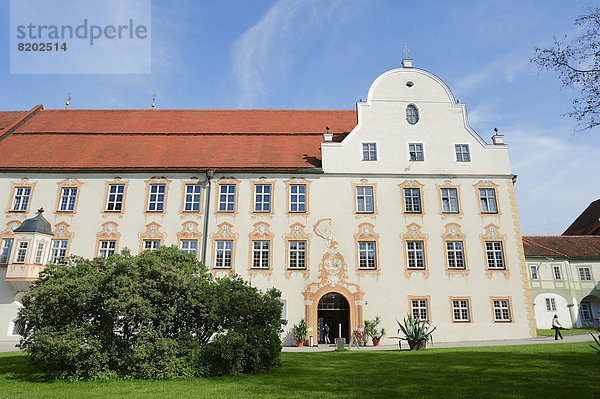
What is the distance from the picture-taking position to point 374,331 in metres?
21.7

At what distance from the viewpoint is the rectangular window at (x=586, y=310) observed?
1503 inches

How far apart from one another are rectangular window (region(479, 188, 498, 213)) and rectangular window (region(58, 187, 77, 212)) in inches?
963

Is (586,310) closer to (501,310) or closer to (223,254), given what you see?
(501,310)

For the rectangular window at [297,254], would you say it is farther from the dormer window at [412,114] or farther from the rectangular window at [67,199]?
the rectangular window at [67,199]

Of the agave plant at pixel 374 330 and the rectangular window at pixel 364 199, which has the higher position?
the rectangular window at pixel 364 199

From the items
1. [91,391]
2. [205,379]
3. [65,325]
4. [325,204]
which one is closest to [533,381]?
[205,379]

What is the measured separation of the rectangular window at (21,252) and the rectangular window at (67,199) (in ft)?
8.86

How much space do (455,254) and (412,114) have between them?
30.1 feet

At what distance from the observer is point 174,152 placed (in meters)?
26.3

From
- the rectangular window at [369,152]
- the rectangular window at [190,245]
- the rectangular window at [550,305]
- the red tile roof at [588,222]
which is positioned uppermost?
the red tile roof at [588,222]

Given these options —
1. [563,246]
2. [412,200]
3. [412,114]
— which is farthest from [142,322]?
[563,246]

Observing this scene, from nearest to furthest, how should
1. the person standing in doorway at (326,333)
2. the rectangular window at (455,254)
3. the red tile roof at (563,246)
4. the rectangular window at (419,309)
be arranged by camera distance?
the rectangular window at (419,309), the person standing in doorway at (326,333), the rectangular window at (455,254), the red tile roof at (563,246)

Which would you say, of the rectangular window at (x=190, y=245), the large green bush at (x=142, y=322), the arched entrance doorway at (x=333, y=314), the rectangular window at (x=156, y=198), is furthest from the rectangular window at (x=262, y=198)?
the large green bush at (x=142, y=322)

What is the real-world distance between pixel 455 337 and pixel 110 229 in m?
20.4
